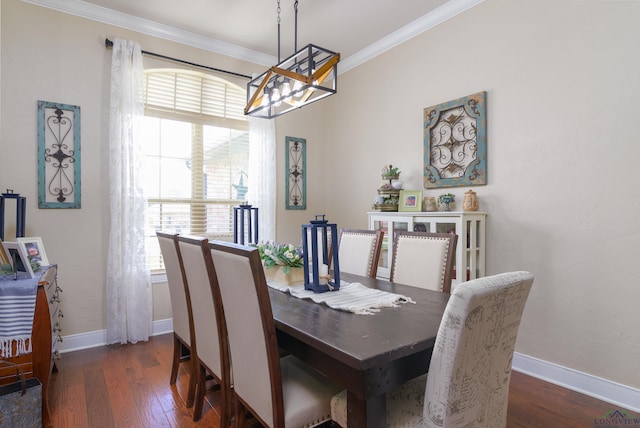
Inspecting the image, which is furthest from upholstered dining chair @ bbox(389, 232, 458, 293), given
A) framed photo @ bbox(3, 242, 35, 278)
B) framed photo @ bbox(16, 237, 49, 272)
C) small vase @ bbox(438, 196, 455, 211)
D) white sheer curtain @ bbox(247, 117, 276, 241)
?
framed photo @ bbox(16, 237, 49, 272)

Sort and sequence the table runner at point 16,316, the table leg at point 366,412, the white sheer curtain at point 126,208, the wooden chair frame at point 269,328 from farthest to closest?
the white sheer curtain at point 126,208 < the table runner at point 16,316 < the wooden chair frame at point 269,328 < the table leg at point 366,412

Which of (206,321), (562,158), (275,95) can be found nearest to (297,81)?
(275,95)

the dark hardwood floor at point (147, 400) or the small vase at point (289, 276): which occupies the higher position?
the small vase at point (289, 276)

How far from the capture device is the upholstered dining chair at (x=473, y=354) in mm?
943

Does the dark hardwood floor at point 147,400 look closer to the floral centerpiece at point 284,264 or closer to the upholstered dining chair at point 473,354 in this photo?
A: the floral centerpiece at point 284,264

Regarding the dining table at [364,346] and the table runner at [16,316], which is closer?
the dining table at [364,346]

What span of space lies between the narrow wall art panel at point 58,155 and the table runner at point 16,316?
132 cm

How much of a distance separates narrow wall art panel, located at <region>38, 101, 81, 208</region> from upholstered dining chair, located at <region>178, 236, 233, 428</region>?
70.5 inches

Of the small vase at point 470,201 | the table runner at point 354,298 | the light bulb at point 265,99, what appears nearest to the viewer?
the table runner at point 354,298

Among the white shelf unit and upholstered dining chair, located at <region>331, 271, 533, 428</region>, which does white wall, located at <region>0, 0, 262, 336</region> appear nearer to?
the white shelf unit

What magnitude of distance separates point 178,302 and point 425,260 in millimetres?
1594

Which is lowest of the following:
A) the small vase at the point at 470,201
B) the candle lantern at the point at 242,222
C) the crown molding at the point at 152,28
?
the candle lantern at the point at 242,222

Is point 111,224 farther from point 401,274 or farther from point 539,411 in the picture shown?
point 539,411

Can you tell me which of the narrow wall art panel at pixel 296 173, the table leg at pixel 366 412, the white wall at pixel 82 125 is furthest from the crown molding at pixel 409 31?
the table leg at pixel 366 412
